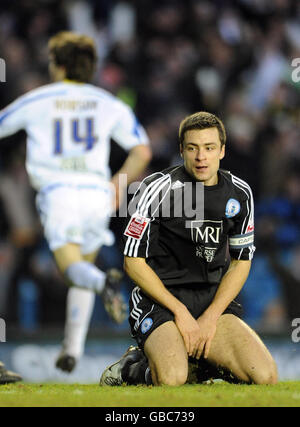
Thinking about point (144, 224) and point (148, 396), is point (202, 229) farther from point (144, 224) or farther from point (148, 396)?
point (148, 396)

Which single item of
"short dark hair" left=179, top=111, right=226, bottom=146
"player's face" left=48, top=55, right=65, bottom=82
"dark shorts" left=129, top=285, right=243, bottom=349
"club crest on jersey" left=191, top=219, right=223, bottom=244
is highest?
"player's face" left=48, top=55, right=65, bottom=82

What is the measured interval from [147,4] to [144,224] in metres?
5.66

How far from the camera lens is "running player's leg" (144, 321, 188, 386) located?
385 centimetres

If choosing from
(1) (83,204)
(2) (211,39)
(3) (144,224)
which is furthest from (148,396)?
(2) (211,39)

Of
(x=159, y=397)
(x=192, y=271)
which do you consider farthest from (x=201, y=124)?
(x=159, y=397)

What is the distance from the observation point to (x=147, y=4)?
9164 mm

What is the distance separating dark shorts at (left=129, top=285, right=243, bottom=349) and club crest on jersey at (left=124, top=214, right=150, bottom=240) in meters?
0.37

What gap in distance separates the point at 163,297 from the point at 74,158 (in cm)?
312

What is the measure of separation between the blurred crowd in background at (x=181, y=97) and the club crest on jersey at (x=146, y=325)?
305 cm

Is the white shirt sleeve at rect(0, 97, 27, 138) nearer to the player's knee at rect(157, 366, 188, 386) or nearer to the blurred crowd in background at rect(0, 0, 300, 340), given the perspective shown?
the blurred crowd in background at rect(0, 0, 300, 340)

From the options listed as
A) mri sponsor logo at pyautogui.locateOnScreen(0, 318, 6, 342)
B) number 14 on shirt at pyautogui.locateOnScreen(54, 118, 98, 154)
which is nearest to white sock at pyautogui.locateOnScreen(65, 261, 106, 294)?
mri sponsor logo at pyautogui.locateOnScreen(0, 318, 6, 342)
